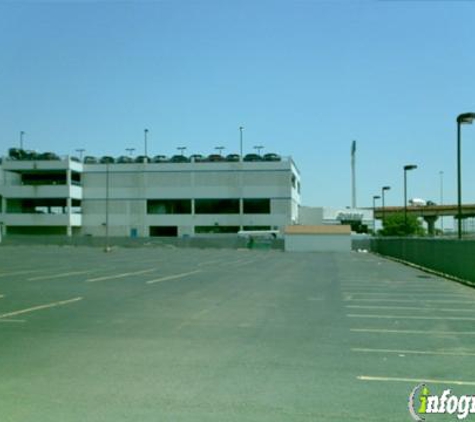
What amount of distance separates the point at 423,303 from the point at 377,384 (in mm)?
10235

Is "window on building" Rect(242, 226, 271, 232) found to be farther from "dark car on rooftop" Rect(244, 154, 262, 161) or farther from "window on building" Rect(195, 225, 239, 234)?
"dark car on rooftop" Rect(244, 154, 262, 161)

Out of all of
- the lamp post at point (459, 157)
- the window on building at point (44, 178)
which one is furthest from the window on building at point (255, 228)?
the lamp post at point (459, 157)

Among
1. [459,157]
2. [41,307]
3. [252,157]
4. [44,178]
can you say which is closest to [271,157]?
[252,157]

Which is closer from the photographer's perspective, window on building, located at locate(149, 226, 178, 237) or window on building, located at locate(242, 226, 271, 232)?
window on building, located at locate(242, 226, 271, 232)

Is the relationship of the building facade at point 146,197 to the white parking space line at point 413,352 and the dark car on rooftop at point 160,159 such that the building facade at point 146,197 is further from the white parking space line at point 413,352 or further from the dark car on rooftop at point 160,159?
the white parking space line at point 413,352

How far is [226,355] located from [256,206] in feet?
277

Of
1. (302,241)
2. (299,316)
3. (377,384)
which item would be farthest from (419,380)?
(302,241)

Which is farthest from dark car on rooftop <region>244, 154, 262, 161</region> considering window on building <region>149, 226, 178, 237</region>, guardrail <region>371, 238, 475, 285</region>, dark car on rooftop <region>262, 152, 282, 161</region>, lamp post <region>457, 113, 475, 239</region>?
lamp post <region>457, 113, 475, 239</region>

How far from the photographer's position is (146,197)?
93812 mm

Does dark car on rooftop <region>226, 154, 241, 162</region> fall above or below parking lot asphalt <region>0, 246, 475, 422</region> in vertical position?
above

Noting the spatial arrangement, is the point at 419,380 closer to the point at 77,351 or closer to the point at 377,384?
the point at 377,384

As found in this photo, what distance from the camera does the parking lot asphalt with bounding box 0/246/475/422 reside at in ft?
22.8

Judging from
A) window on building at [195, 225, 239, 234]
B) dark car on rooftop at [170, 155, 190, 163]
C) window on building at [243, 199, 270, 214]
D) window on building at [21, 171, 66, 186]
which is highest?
dark car on rooftop at [170, 155, 190, 163]

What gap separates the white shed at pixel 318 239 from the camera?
81438 millimetres
